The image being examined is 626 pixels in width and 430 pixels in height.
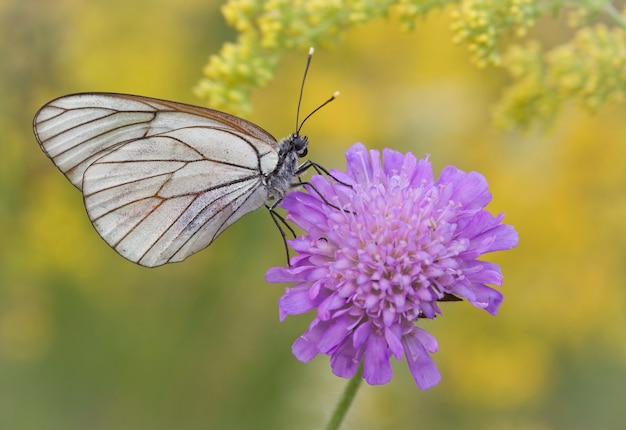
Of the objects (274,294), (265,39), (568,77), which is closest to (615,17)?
(568,77)

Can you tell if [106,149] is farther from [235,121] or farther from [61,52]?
[61,52]

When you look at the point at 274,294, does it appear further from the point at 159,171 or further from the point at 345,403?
the point at 345,403

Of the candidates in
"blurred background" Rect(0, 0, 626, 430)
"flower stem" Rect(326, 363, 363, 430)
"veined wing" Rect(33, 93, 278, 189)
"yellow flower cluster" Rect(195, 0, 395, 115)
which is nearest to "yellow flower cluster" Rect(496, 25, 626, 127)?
"yellow flower cluster" Rect(195, 0, 395, 115)

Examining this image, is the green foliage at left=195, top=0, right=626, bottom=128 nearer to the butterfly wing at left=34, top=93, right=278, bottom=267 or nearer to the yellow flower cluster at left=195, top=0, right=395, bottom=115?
the yellow flower cluster at left=195, top=0, right=395, bottom=115

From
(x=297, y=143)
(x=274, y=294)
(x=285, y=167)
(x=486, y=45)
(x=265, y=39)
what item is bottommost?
(x=285, y=167)

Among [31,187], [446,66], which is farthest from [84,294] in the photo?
[446,66]

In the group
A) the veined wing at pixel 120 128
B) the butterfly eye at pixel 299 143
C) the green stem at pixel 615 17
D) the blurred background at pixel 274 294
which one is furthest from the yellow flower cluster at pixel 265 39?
the blurred background at pixel 274 294

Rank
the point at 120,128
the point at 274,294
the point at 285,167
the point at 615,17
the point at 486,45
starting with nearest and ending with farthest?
the point at 615,17
the point at 486,45
the point at 285,167
the point at 120,128
the point at 274,294

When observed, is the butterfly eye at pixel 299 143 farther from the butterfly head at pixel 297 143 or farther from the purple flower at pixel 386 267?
the purple flower at pixel 386 267
